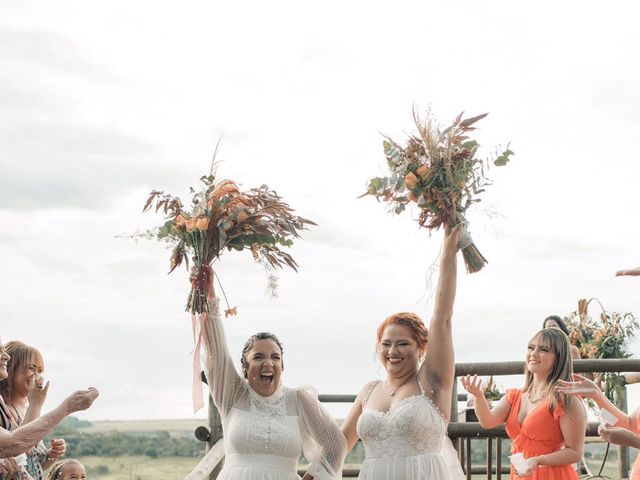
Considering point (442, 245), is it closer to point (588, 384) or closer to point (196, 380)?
point (588, 384)

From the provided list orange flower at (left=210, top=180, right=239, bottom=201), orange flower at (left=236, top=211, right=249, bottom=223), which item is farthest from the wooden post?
orange flower at (left=210, top=180, right=239, bottom=201)

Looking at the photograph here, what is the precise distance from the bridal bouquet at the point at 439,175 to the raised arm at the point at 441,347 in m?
0.30

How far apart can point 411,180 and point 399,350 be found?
3.32 feet

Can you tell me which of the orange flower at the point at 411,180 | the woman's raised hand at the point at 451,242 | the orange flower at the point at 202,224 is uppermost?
the orange flower at the point at 411,180

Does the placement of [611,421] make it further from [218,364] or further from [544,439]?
[218,364]

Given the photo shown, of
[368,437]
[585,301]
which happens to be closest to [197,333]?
[368,437]

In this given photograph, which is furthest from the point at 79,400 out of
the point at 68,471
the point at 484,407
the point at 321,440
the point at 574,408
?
the point at 574,408

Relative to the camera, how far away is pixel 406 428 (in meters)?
5.41

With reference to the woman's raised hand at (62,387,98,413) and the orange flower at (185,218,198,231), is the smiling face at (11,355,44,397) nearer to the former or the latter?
the woman's raised hand at (62,387,98,413)

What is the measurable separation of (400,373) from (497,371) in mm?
2019

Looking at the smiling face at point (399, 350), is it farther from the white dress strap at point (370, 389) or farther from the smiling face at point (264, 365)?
the smiling face at point (264, 365)

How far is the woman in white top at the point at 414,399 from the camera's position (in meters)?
5.42

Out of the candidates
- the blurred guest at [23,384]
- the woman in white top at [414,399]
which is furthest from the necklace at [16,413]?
the woman in white top at [414,399]

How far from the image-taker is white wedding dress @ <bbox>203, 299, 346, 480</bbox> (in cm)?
580
